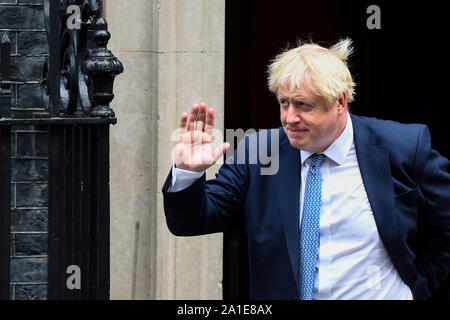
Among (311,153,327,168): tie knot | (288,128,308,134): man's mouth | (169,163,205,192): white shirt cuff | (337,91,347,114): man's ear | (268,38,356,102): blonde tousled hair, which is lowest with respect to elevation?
(169,163,205,192): white shirt cuff

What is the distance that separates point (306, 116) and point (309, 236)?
1.36 feet

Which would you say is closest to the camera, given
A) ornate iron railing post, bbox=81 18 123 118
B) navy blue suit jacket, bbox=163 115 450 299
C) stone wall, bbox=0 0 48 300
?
navy blue suit jacket, bbox=163 115 450 299

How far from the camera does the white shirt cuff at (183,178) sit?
396cm

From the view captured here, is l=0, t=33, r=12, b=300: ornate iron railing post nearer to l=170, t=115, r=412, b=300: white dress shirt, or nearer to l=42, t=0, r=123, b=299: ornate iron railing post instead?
l=42, t=0, r=123, b=299: ornate iron railing post

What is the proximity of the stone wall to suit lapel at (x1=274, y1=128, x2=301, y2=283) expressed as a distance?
2.30 m

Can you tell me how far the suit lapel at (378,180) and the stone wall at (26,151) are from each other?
2.46 metres

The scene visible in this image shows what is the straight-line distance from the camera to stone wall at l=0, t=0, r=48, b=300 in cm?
613

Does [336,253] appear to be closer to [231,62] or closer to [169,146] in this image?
[169,146]

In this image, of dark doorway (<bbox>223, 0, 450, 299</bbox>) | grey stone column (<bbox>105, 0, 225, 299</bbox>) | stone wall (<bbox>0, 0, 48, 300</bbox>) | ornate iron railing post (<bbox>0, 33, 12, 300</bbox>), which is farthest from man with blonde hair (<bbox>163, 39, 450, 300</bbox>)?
dark doorway (<bbox>223, 0, 450, 299</bbox>)

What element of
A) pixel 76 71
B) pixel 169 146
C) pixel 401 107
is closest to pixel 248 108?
pixel 401 107

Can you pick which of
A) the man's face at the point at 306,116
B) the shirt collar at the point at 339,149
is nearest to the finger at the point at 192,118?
the man's face at the point at 306,116

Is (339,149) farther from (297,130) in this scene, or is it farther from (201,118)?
(201,118)

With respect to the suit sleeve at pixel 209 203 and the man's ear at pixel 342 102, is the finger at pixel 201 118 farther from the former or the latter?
the man's ear at pixel 342 102

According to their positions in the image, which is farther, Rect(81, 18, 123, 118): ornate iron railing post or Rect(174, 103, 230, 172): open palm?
Rect(81, 18, 123, 118): ornate iron railing post
